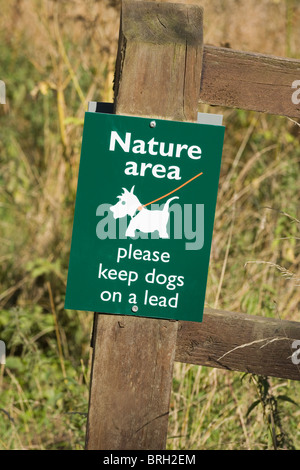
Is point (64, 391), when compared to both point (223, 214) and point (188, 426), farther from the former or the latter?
point (223, 214)

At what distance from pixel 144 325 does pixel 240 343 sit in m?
0.28

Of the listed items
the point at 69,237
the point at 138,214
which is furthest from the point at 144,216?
the point at 69,237

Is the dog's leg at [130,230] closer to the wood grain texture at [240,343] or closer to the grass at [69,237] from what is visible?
the wood grain texture at [240,343]

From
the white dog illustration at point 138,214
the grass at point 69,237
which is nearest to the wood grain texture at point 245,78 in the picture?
the white dog illustration at point 138,214

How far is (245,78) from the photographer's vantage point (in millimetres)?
1590

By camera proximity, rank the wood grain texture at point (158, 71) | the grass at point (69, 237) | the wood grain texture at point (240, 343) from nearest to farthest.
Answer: the wood grain texture at point (158, 71) → the wood grain texture at point (240, 343) → the grass at point (69, 237)

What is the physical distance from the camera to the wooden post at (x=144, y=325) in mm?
1563

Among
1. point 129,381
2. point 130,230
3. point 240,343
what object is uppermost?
point 130,230

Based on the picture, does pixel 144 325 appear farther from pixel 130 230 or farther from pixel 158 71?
pixel 158 71

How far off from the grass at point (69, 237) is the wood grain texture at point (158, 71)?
2.24 feet

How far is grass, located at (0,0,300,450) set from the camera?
2.42 metres

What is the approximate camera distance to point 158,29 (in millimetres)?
1585
